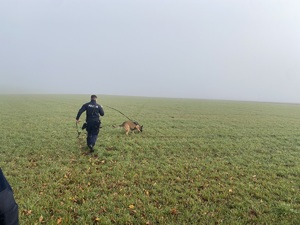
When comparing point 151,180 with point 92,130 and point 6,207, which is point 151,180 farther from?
point 6,207

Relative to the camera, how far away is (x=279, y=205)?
7.52m

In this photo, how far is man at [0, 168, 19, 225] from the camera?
2.80m

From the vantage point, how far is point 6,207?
112 inches

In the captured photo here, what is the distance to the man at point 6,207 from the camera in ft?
9.17

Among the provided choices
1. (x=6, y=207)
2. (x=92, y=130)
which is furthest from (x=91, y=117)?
(x=6, y=207)

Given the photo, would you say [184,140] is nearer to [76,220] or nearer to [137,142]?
[137,142]

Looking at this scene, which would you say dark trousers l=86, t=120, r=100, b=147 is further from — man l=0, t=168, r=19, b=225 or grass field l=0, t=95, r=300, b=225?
man l=0, t=168, r=19, b=225

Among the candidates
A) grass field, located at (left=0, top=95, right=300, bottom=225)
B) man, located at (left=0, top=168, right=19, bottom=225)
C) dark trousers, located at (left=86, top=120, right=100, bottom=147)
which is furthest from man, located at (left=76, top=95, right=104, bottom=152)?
man, located at (left=0, top=168, right=19, bottom=225)

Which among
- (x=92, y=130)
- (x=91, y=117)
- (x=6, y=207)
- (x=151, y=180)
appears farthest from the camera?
(x=92, y=130)

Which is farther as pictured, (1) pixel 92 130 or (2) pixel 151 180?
(1) pixel 92 130

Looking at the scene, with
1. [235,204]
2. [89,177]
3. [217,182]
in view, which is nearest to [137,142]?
[89,177]

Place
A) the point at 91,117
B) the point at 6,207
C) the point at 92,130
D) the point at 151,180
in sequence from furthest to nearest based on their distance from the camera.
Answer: the point at 92,130 → the point at 91,117 → the point at 151,180 → the point at 6,207

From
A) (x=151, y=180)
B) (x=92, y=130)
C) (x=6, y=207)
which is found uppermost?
(x=6, y=207)

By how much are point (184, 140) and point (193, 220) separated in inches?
409
